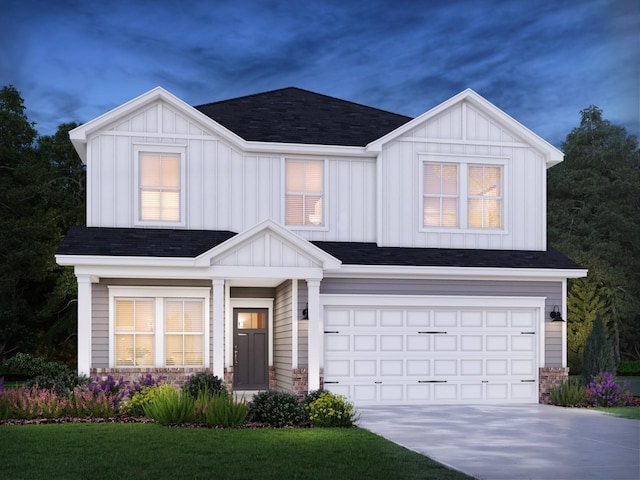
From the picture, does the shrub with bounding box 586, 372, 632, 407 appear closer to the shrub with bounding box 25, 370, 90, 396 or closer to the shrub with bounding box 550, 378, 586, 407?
the shrub with bounding box 550, 378, 586, 407

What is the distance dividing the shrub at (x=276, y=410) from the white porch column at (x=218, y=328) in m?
2.48

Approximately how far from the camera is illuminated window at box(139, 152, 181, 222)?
60.2ft

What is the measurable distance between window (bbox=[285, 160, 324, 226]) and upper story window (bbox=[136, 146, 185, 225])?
2.58 metres

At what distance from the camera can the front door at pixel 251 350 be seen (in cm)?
2048

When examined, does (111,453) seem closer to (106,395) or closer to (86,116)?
(106,395)

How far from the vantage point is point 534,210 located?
1977 cm

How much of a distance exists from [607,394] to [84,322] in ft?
37.7

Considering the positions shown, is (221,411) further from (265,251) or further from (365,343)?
(365,343)

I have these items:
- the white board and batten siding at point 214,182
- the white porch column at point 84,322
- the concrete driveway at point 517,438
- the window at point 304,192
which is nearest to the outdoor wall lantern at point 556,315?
the concrete driveway at point 517,438

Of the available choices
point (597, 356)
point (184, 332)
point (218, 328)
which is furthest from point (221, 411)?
point (597, 356)

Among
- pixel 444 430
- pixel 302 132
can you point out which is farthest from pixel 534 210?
pixel 444 430

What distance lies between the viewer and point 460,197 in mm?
19391

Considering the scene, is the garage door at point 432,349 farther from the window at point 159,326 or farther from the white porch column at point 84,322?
the white porch column at point 84,322

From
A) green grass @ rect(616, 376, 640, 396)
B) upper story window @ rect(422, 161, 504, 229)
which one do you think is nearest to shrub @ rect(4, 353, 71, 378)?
upper story window @ rect(422, 161, 504, 229)
